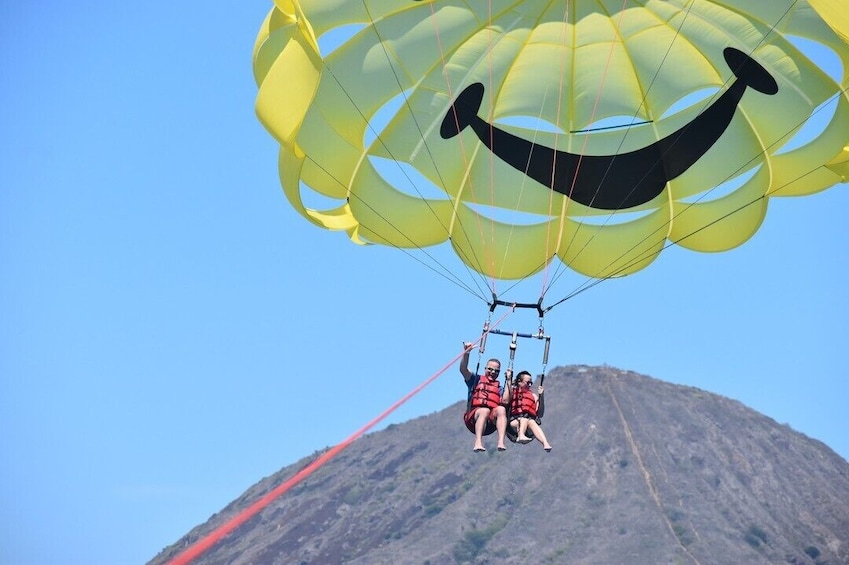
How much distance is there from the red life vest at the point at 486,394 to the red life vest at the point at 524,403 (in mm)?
209

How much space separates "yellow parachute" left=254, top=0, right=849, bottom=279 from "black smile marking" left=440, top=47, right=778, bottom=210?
20 mm

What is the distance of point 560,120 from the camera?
56.8ft

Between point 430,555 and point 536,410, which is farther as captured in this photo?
point 430,555

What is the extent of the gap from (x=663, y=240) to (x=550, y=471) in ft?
478

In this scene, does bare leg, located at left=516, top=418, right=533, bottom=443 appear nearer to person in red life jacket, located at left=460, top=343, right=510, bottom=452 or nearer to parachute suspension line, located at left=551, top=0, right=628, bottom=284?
person in red life jacket, located at left=460, top=343, right=510, bottom=452

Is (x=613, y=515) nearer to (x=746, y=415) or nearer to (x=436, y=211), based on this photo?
(x=746, y=415)

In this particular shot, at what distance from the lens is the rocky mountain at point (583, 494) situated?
14400 cm

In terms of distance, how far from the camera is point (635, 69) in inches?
664

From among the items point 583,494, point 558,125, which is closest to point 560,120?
point 558,125

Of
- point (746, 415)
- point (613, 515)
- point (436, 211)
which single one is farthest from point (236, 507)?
point (436, 211)

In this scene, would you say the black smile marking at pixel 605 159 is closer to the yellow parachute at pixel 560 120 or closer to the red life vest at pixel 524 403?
the yellow parachute at pixel 560 120

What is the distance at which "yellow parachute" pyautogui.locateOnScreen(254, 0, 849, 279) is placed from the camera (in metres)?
16.0

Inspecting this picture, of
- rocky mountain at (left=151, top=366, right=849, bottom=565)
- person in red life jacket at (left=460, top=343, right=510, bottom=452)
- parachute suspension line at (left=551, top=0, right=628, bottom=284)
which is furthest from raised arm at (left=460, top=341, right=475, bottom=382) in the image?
rocky mountain at (left=151, top=366, right=849, bottom=565)

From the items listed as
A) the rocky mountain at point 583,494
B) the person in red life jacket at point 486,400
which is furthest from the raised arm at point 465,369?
the rocky mountain at point 583,494
